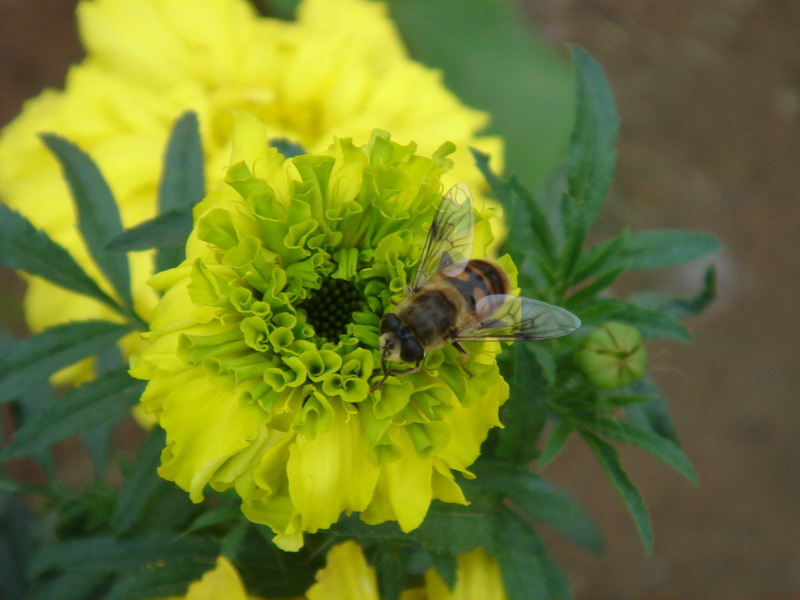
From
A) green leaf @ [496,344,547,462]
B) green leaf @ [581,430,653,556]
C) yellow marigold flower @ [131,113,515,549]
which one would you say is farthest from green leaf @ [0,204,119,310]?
green leaf @ [581,430,653,556]

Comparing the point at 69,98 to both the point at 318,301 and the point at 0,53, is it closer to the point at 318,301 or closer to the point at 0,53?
the point at 318,301

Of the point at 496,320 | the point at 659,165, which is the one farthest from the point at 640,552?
the point at 496,320

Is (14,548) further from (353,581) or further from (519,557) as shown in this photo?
(519,557)

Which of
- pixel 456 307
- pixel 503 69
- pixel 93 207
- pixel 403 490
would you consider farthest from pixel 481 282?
pixel 503 69

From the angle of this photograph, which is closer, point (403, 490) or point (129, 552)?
point (403, 490)

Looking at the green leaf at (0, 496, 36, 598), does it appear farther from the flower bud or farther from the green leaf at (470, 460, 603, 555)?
the flower bud
